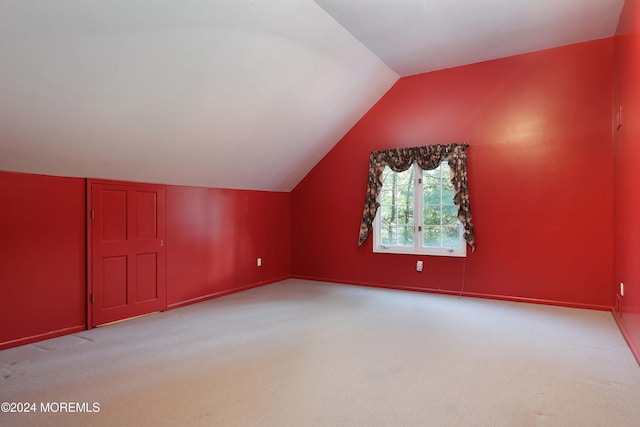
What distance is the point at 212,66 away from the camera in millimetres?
3182

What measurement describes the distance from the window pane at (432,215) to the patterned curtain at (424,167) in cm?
31

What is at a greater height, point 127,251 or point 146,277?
point 127,251

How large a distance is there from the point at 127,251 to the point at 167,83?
184cm

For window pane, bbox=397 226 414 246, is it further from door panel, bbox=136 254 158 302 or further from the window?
door panel, bbox=136 254 158 302

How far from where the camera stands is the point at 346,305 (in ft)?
14.4

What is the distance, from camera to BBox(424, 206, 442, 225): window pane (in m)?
4.97

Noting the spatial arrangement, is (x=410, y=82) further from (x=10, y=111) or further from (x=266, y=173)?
(x=10, y=111)

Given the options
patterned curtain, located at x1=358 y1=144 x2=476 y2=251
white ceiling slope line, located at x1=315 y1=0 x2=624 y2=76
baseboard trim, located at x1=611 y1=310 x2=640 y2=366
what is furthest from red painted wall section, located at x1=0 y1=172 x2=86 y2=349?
baseboard trim, located at x1=611 y1=310 x2=640 y2=366

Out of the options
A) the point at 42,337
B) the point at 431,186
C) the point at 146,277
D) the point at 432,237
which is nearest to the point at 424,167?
the point at 431,186

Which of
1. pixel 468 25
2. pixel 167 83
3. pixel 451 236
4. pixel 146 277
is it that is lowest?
pixel 146 277

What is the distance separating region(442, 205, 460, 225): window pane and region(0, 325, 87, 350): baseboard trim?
13.9 ft

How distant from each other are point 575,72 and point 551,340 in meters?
2.98

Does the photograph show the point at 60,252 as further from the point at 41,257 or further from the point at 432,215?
the point at 432,215

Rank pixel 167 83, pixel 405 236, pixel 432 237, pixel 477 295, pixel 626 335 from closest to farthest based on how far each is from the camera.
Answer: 1. pixel 167 83
2. pixel 626 335
3. pixel 477 295
4. pixel 432 237
5. pixel 405 236
